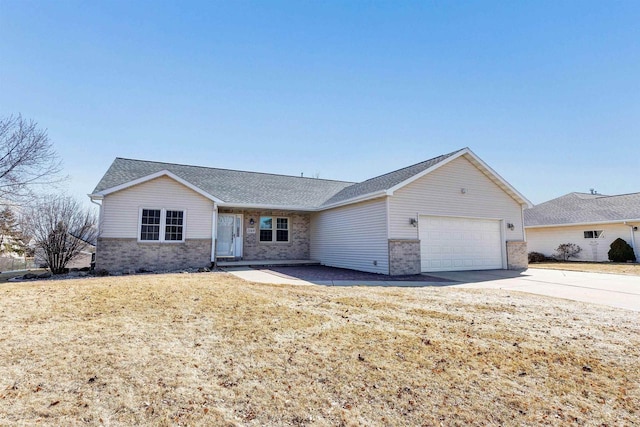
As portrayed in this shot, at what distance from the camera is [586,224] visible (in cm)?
2133

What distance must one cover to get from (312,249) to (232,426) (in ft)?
49.0

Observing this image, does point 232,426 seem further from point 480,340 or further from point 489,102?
point 489,102

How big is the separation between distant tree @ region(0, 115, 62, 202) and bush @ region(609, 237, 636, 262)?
103ft

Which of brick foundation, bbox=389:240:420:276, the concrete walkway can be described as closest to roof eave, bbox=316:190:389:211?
brick foundation, bbox=389:240:420:276

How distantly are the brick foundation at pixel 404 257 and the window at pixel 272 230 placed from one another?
6.84 metres

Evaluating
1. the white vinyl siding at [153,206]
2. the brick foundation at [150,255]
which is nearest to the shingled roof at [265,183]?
the white vinyl siding at [153,206]

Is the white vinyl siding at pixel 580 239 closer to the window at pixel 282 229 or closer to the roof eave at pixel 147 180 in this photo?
the window at pixel 282 229

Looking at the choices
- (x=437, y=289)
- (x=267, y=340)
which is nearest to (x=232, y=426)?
(x=267, y=340)

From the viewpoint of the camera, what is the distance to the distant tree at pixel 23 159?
14.0m

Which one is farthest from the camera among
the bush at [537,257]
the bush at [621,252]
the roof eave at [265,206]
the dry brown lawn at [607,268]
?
the bush at [537,257]

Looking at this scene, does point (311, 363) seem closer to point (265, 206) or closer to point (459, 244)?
point (459, 244)

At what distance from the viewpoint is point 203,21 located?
11320mm

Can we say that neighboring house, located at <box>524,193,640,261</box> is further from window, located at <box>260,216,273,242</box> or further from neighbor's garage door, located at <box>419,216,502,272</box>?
window, located at <box>260,216,273,242</box>

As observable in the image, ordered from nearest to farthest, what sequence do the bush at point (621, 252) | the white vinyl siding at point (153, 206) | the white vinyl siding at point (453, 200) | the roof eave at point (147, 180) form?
the roof eave at point (147, 180)
the white vinyl siding at point (453, 200)
the white vinyl siding at point (153, 206)
the bush at point (621, 252)
